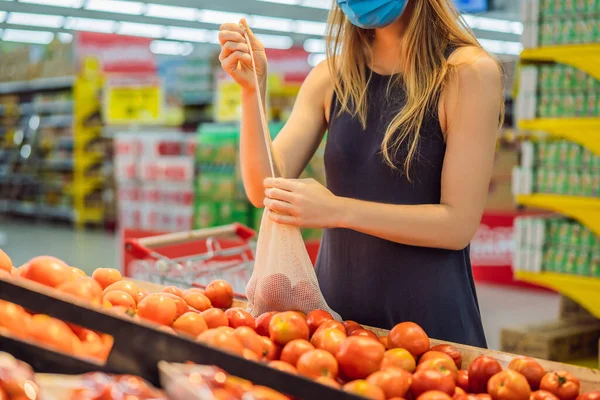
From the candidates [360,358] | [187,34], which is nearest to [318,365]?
[360,358]

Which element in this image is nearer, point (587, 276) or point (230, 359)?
point (230, 359)

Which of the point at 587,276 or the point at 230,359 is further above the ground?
the point at 230,359

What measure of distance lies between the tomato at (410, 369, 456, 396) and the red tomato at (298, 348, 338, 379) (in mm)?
141

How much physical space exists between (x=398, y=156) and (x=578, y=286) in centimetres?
258

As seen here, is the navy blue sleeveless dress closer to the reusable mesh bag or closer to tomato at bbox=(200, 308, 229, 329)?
the reusable mesh bag

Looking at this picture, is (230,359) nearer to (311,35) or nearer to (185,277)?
(185,277)

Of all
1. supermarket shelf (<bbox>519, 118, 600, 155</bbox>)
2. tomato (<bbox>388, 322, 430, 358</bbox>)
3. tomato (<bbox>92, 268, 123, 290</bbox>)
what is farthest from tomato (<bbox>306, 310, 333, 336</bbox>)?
supermarket shelf (<bbox>519, 118, 600, 155</bbox>)

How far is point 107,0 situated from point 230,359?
17.2m

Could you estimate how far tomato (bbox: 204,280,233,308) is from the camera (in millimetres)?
1742

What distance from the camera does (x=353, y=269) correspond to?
5.89 feet

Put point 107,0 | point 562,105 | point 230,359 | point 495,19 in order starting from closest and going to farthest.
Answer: point 230,359 → point 562,105 → point 107,0 → point 495,19

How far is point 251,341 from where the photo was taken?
4.37ft

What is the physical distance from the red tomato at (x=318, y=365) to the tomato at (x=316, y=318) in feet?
0.79

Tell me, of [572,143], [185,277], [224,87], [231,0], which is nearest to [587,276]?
[572,143]
